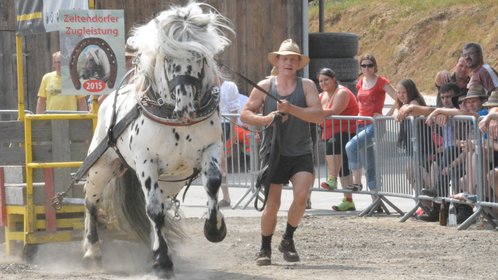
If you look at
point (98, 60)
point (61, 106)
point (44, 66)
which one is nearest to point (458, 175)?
point (98, 60)

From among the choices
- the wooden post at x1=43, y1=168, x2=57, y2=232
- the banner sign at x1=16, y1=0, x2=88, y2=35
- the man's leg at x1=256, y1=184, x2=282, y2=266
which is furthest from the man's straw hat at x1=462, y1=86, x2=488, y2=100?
the wooden post at x1=43, y1=168, x2=57, y2=232

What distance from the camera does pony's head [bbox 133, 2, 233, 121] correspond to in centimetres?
861

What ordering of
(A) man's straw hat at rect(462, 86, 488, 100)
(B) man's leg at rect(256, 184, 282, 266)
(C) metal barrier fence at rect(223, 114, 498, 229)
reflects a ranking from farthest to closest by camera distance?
1. (A) man's straw hat at rect(462, 86, 488, 100)
2. (C) metal barrier fence at rect(223, 114, 498, 229)
3. (B) man's leg at rect(256, 184, 282, 266)

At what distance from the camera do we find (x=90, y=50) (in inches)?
404

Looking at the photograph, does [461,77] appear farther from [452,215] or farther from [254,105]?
[254,105]

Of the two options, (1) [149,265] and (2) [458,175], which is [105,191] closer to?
(1) [149,265]

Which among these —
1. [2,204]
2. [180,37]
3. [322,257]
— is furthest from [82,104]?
[180,37]

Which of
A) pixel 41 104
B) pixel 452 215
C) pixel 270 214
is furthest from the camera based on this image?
pixel 41 104

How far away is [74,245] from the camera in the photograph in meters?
10.8

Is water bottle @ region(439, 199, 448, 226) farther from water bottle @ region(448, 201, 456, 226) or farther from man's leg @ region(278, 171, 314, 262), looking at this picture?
man's leg @ region(278, 171, 314, 262)

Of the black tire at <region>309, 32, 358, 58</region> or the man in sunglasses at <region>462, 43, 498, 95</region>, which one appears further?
the black tire at <region>309, 32, 358, 58</region>

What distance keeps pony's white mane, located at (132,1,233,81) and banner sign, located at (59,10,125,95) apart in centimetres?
124

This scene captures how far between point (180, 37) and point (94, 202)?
2.08 meters

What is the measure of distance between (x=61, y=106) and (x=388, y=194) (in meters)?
4.41
